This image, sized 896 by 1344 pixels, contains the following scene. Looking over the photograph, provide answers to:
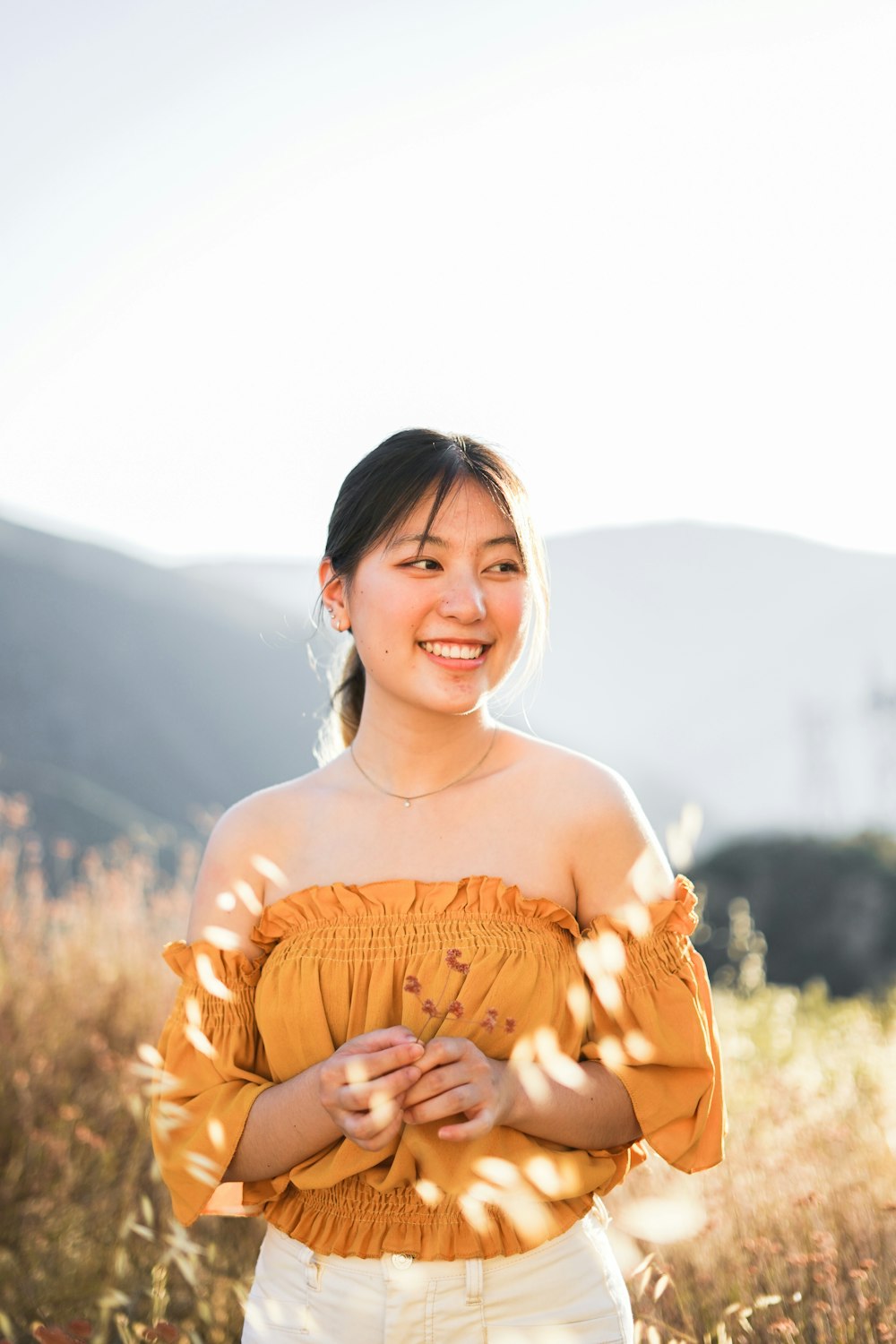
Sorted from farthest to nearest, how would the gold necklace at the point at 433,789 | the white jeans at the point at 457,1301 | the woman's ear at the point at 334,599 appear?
the woman's ear at the point at 334,599
the gold necklace at the point at 433,789
the white jeans at the point at 457,1301

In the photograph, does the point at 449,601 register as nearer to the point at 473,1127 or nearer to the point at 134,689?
the point at 473,1127

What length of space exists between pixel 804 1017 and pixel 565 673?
8769mm

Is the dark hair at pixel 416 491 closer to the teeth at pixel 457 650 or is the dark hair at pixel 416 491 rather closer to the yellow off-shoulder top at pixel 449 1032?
the teeth at pixel 457 650

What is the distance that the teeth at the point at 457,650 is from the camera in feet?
6.66

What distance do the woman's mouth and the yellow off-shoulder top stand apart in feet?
1.23

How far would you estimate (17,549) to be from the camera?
42.1ft

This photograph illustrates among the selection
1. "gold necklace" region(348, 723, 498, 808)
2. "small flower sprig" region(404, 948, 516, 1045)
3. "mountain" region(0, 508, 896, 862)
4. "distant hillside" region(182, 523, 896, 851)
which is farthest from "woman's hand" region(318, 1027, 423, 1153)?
"distant hillside" region(182, 523, 896, 851)

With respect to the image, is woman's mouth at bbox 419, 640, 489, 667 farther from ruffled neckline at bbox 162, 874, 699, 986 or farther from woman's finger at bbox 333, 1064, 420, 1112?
woman's finger at bbox 333, 1064, 420, 1112

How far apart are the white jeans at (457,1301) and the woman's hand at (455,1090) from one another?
0.27 meters

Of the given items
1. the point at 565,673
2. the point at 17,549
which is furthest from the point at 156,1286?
the point at 565,673

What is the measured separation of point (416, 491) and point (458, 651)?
0.30m

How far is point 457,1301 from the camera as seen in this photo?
1772mm

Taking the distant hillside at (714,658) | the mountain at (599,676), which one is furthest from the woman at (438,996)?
the distant hillside at (714,658)

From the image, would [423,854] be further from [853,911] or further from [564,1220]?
[853,911]
